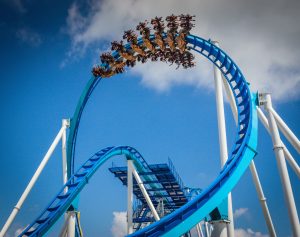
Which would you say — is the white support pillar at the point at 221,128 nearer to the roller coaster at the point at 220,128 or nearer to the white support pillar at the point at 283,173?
the roller coaster at the point at 220,128

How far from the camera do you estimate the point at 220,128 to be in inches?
355

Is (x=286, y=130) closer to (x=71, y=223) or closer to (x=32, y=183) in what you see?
(x=71, y=223)

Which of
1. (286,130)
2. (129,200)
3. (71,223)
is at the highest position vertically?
(286,130)

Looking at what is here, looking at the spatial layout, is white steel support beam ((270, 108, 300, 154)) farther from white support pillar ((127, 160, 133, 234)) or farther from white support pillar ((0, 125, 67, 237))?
white support pillar ((0, 125, 67, 237))

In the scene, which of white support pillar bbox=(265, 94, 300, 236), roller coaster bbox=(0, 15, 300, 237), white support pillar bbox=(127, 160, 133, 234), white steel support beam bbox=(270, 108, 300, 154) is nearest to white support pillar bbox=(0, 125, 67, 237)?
roller coaster bbox=(0, 15, 300, 237)

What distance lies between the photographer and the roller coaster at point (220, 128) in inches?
263

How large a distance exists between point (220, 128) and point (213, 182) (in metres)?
2.36

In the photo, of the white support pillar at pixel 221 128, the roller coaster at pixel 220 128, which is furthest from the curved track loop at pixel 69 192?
the white support pillar at pixel 221 128

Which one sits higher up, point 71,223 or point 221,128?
point 221,128

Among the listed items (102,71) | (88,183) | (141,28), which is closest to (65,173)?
(88,183)


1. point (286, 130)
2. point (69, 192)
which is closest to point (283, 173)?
point (286, 130)

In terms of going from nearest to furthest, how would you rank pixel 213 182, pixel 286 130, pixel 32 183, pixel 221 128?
pixel 213 182, pixel 286 130, pixel 221 128, pixel 32 183

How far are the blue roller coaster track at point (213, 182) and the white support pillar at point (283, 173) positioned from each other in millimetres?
581

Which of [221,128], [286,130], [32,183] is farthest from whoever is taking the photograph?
[32,183]
